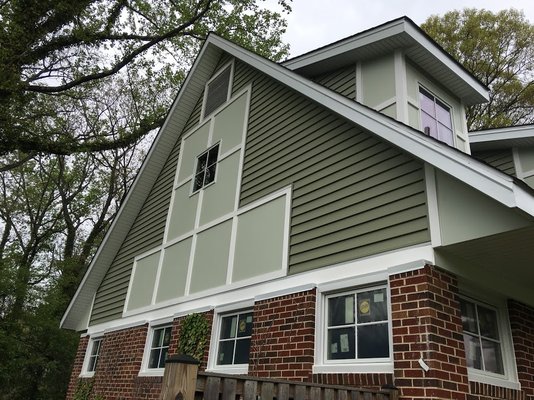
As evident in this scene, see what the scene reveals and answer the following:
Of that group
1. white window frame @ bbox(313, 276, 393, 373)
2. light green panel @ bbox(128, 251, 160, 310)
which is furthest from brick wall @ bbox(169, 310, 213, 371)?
white window frame @ bbox(313, 276, 393, 373)

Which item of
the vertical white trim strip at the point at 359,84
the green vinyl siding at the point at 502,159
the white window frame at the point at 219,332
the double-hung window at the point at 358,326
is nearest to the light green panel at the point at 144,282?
the white window frame at the point at 219,332

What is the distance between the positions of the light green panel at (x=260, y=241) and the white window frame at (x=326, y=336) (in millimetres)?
969

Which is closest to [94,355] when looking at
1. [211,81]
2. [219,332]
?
[219,332]

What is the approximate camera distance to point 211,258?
7.68m

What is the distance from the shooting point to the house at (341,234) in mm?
4352

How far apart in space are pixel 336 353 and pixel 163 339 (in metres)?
4.23

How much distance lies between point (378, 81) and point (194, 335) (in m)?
4.79

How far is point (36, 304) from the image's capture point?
15938mm

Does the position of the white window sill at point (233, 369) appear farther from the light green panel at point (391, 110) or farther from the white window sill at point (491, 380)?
the light green panel at point (391, 110)

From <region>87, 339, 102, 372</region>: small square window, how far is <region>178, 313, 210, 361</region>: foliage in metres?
3.94

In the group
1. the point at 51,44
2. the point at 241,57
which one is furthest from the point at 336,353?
the point at 51,44

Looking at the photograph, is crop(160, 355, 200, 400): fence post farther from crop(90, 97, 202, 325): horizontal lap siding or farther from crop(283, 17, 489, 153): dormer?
crop(90, 97, 202, 325): horizontal lap siding

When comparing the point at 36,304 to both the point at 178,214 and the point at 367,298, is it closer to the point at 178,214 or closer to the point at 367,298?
the point at 178,214

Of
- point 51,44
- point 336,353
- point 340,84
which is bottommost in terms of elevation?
point 336,353
